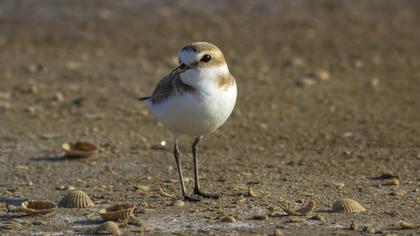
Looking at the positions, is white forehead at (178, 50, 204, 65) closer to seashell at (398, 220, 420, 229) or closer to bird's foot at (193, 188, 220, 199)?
bird's foot at (193, 188, 220, 199)

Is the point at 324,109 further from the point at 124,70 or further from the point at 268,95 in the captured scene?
the point at 124,70

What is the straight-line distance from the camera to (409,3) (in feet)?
51.5

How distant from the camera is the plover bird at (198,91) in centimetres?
657

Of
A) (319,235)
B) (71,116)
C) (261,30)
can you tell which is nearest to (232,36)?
(261,30)

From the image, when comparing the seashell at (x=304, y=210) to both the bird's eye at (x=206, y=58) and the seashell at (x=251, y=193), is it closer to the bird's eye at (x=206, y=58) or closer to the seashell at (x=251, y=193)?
the seashell at (x=251, y=193)

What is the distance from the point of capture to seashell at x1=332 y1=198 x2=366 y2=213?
21.4 ft

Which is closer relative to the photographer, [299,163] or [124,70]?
[299,163]

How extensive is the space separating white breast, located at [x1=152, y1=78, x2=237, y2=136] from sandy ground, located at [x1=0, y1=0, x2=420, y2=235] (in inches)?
22.3

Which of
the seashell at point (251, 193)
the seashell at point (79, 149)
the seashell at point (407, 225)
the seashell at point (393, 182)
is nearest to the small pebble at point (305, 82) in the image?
the seashell at point (79, 149)

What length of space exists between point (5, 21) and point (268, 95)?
562 cm

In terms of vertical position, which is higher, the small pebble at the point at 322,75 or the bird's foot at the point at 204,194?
the small pebble at the point at 322,75

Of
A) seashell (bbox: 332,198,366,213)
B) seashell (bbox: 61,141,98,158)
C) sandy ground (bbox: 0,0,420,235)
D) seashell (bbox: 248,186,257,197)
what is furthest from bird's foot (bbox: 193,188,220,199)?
seashell (bbox: 61,141,98,158)

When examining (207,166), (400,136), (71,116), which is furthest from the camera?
(71,116)

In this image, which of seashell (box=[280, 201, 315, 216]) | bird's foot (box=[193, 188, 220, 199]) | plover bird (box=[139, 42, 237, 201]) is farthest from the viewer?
bird's foot (box=[193, 188, 220, 199])
